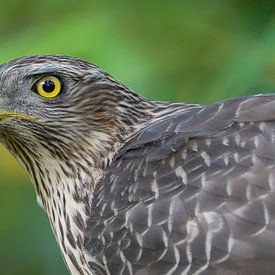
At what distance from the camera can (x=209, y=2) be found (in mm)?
8641

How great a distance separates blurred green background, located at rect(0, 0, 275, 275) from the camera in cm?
824

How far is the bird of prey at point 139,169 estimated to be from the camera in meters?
6.82

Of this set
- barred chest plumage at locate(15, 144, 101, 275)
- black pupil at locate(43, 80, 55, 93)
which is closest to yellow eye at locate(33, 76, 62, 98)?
black pupil at locate(43, 80, 55, 93)

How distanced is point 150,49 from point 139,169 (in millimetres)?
1524

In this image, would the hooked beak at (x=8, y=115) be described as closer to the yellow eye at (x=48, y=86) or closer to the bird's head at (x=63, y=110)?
the bird's head at (x=63, y=110)

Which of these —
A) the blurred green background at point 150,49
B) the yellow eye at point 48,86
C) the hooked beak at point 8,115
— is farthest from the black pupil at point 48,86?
the blurred green background at point 150,49

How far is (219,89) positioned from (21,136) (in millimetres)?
1312

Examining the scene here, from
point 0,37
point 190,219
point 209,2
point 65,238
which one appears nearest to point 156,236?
point 190,219

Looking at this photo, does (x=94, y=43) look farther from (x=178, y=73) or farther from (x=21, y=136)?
(x=21, y=136)

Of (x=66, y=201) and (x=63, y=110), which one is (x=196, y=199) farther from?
(x=63, y=110)

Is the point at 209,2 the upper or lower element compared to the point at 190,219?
upper

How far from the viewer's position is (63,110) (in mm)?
7598

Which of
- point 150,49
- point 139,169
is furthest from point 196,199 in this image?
point 150,49

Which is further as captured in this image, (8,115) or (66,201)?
(66,201)
